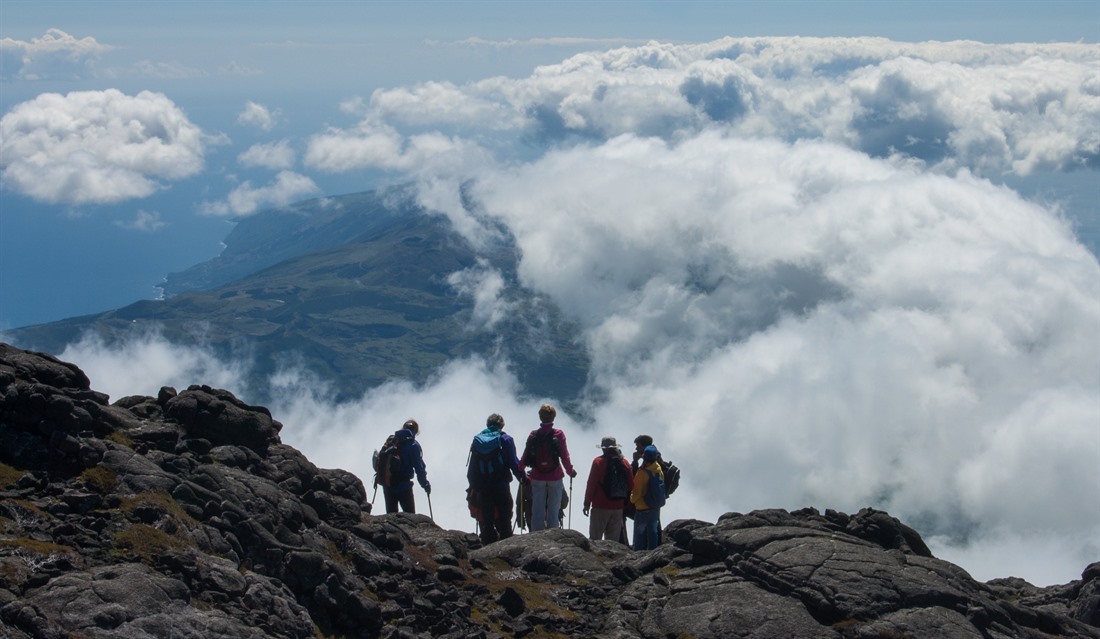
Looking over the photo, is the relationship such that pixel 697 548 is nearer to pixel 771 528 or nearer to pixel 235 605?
pixel 771 528

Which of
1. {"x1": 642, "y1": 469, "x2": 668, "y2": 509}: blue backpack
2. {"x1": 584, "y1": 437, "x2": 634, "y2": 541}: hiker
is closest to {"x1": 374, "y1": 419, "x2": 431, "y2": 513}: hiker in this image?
{"x1": 584, "y1": 437, "x2": 634, "y2": 541}: hiker

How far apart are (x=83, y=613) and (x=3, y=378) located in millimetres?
7691

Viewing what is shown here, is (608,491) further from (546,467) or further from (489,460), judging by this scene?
(489,460)

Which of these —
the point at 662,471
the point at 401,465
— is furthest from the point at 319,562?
the point at 662,471

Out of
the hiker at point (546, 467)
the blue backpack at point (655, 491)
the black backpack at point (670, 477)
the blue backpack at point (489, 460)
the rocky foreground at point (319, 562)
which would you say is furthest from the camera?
the hiker at point (546, 467)

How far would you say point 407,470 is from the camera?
30391 millimetres

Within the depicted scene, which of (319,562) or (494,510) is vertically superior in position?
(494,510)

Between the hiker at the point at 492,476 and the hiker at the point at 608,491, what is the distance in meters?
2.44

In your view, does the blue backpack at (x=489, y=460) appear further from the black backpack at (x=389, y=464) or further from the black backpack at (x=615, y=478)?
A: the black backpack at (x=615, y=478)

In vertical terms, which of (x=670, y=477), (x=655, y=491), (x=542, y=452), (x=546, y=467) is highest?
(x=542, y=452)

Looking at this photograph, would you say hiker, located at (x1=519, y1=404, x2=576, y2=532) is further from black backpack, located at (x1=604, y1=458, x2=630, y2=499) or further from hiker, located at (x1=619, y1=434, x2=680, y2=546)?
hiker, located at (x1=619, y1=434, x2=680, y2=546)

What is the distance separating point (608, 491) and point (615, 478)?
0.56 m

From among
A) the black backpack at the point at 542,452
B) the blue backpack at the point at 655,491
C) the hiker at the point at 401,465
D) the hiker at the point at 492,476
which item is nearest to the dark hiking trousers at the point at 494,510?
the hiker at the point at 492,476

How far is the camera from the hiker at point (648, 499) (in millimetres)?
27844
